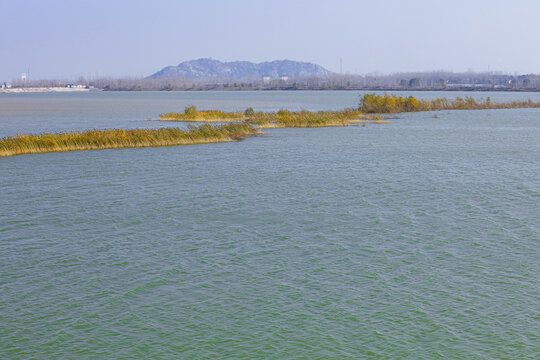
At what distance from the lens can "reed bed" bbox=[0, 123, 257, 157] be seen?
155ft

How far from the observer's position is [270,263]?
19.3 metres

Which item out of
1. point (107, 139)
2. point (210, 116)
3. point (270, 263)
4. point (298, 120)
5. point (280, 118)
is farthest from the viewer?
point (210, 116)

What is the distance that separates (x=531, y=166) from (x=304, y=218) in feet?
74.9

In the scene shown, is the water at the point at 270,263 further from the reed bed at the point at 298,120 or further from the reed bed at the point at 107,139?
the reed bed at the point at 298,120

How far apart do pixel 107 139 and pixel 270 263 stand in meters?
35.5

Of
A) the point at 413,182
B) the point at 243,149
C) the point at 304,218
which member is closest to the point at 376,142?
the point at 243,149

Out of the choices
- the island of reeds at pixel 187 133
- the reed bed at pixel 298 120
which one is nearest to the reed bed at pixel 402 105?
the island of reeds at pixel 187 133

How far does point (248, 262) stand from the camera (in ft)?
Answer: 63.7

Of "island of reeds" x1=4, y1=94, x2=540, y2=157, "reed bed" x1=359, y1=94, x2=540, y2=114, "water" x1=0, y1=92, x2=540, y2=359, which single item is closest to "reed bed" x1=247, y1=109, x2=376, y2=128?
"island of reeds" x1=4, y1=94, x2=540, y2=157

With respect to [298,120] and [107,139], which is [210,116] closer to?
[298,120]

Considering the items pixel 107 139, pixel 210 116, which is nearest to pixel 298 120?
pixel 210 116

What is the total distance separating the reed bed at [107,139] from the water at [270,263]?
9457 mm

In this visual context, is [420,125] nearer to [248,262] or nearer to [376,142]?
[376,142]

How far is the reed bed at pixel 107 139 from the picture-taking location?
47188 millimetres
